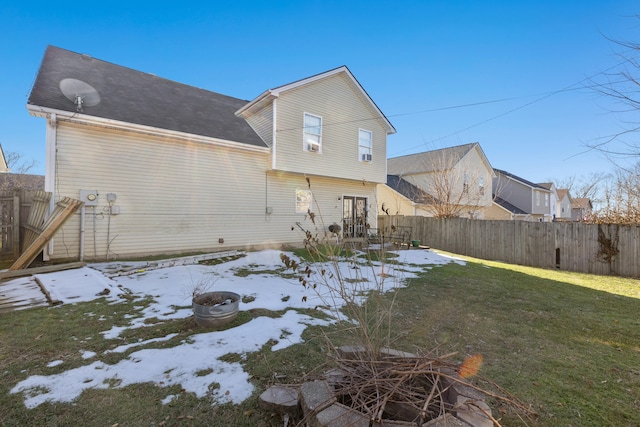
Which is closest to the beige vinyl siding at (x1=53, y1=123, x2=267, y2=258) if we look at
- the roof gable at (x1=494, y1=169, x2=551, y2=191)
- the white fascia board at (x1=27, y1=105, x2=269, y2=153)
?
the white fascia board at (x1=27, y1=105, x2=269, y2=153)

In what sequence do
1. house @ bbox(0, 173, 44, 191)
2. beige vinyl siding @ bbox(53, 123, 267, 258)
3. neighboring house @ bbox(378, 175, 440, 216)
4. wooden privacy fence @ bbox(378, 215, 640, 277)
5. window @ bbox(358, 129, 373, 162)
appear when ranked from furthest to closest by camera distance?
1. house @ bbox(0, 173, 44, 191)
2. neighboring house @ bbox(378, 175, 440, 216)
3. window @ bbox(358, 129, 373, 162)
4. wooden privacy fence @ bbox(378, 215, 640, 277)
5. beige vinyl siding @ bbox(53, 123, 267, 258)

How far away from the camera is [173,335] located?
3486 millimetres

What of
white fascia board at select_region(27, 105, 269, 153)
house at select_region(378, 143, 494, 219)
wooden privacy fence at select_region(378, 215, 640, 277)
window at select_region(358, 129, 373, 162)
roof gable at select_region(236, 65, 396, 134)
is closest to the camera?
white fascia board at select_region(27, 105, 269, 153)

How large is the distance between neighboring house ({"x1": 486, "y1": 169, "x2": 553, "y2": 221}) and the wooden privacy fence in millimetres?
16113

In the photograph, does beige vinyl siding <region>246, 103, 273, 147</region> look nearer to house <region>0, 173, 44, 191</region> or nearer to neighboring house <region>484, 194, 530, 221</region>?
house <region>0, 173, 44, 191</region>

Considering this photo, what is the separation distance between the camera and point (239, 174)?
1044cm

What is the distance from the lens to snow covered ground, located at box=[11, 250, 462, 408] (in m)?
2.46

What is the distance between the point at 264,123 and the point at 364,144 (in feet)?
16.7

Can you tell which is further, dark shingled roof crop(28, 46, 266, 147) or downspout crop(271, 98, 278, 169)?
downspout crop(271, 98, 278, 169)

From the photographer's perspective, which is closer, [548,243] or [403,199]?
[548,243]

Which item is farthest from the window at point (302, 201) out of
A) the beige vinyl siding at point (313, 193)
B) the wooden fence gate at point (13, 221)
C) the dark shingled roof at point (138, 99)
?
the wooden fence gate at point (13, 221)

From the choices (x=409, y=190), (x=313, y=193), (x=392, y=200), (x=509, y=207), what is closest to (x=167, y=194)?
(x=313, y=193)

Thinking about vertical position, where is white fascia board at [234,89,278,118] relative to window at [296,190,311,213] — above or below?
above

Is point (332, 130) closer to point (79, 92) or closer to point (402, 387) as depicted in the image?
point (79, 92)
